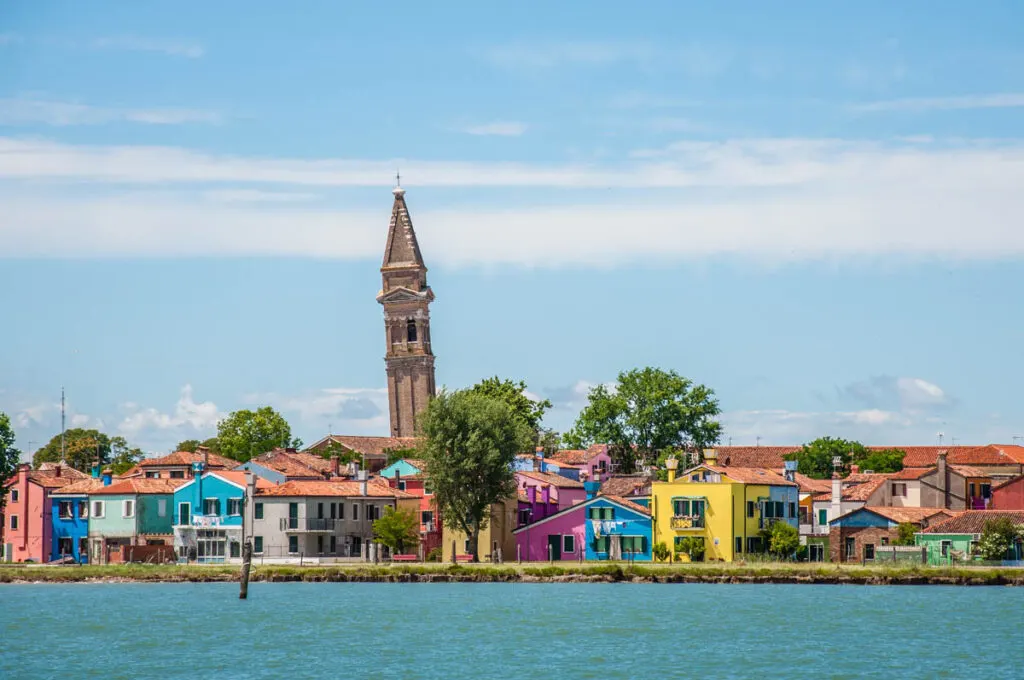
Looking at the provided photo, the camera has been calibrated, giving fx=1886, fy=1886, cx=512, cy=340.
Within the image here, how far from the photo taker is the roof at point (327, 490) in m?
102

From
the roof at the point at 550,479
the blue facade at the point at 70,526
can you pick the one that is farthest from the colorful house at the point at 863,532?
the blue facade at the point at 70,526

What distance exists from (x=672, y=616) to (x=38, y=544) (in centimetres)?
4980

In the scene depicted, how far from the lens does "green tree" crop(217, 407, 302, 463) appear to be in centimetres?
14125

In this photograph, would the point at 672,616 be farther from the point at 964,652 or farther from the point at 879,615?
the point at 964,652

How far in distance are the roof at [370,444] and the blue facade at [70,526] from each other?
32.9 meters

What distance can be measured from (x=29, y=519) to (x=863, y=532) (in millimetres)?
47460

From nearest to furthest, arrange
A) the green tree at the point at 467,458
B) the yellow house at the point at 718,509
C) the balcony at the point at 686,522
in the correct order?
the yellow house at the point at 718,509 < the balcony at the point at 686,522 < the green tree at the point at 467,458

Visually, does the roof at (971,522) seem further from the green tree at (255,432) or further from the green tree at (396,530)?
the green tree at (255,432)

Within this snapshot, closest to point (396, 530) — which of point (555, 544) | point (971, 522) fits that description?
point (555, 544)

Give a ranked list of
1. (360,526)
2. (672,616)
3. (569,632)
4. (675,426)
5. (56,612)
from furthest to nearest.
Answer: (675,426) < (360,526) < (56,612) < (672,616) < (569,632)

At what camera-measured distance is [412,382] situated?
16150cm

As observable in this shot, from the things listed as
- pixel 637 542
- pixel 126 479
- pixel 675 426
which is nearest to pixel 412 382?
pixel 675 426

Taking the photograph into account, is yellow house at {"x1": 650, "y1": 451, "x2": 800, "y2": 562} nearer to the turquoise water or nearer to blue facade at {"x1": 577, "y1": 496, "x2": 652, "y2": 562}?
blue facade at {"x1": 577, "y1": 496, "x2": 652, "y2": 562}

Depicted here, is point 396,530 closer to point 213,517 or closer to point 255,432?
point 213,517
